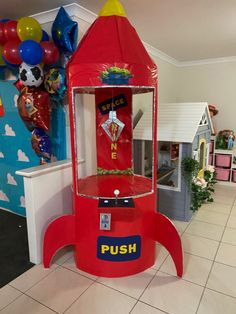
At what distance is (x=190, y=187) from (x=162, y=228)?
40.1 inches

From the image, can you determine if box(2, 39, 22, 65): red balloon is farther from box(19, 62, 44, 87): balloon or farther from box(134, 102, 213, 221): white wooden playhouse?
box(134, 102, 213, 221): white wooden playhouse

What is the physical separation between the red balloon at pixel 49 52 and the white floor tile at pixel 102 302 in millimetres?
1964

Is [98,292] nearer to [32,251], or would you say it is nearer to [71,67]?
[32,251]

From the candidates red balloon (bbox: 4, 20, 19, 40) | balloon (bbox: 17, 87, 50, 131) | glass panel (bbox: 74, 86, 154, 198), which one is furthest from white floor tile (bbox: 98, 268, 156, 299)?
red balloon (bbox: 4, 20, 19, 40)

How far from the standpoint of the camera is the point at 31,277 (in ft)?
6.61

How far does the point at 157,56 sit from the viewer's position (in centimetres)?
382

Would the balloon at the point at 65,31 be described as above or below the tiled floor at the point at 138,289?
above

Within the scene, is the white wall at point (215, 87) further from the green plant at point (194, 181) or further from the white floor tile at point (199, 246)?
the white floor tile at point (199, 246)

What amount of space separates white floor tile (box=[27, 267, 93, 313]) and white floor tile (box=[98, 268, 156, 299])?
6.7 inches

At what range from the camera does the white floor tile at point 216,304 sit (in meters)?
1.65

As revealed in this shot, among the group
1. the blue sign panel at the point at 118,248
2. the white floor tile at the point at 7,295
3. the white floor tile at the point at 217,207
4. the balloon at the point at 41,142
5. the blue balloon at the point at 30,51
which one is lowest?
the white floor tile at the point at 7,295

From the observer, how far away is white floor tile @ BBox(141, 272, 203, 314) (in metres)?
1.69

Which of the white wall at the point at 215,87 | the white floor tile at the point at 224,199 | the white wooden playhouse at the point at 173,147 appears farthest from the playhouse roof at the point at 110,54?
the white wall at the point at 215,87

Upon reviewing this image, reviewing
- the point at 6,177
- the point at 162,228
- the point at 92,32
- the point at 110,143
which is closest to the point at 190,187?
the point at 162,228
